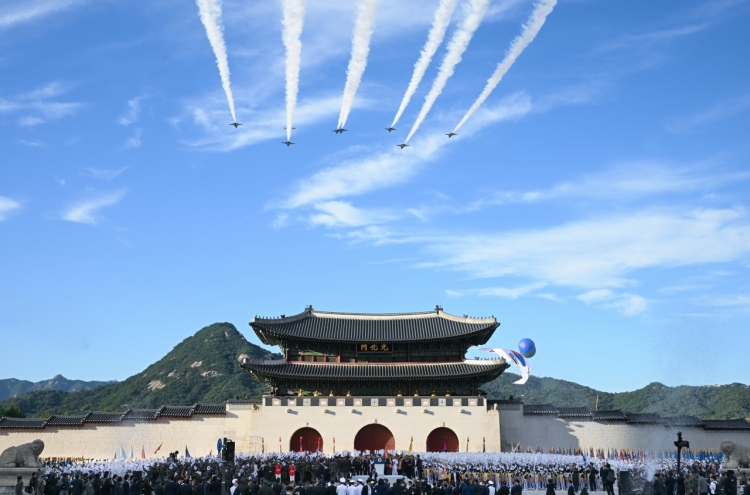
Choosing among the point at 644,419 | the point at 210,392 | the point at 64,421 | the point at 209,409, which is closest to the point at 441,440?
the point at 644,419

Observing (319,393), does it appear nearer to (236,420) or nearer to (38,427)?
(236,420)

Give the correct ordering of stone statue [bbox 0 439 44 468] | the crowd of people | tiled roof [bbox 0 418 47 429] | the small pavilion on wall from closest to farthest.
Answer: the crowd of people → stone statue [bbox 0 439 44 468] → tiled roof [bbox 0 418 47 429] → the small pavilion on wall

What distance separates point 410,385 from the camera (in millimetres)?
46281

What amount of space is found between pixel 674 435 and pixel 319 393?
2235 cm

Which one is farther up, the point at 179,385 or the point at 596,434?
the point at 179,385

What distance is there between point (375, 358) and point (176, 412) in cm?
1343

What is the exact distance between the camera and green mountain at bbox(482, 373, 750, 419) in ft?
238

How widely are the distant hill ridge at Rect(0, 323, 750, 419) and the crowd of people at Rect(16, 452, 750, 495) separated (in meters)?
44.2

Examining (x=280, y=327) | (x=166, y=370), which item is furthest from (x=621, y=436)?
(x=166, y=370)

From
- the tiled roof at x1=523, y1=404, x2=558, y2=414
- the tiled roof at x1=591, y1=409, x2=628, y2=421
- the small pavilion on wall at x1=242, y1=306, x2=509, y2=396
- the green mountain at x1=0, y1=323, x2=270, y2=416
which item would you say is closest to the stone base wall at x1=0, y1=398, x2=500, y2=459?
the small pavilion on wall at x1=242, y1=306, x2=509, y2=396

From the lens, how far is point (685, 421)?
4438cm

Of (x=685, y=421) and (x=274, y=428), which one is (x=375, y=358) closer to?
(x=274, y=428)

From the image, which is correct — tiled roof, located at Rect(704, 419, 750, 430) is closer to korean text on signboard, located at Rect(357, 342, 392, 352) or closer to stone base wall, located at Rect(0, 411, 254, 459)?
korean text on signboard, located at Rect(357, 342, 392, 352)

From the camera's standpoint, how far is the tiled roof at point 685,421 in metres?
43.2
